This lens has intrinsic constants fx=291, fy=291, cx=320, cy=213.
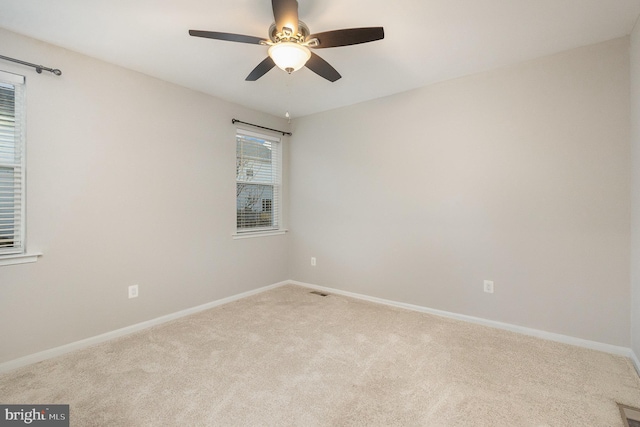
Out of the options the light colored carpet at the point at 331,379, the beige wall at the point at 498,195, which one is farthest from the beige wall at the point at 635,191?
the light colored carpet at the point at 331,379

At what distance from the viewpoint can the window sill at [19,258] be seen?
6.85 feet

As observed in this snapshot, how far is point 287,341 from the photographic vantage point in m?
2.51

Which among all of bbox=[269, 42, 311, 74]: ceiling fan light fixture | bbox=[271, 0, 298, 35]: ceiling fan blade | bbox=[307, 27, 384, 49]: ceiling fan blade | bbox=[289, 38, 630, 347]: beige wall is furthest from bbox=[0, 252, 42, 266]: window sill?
bbox=[289, 38, 630, 347]: beige wall

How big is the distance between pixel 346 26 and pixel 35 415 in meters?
3.10

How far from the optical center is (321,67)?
215 centimetres

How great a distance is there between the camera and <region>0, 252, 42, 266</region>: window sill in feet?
6.85

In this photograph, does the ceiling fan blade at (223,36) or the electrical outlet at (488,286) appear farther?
the electrical outlet at (488,286)

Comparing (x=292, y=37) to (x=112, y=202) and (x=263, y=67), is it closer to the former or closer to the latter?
(x=263, y=67)

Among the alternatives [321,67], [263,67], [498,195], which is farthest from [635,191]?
[263,67]

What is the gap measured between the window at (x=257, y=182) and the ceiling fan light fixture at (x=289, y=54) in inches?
80.3

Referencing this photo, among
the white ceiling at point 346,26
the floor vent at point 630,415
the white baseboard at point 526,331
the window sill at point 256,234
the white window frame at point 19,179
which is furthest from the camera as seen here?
the window sill at point 256,234

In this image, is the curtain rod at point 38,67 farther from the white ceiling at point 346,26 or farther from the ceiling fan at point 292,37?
the ceiling fan at point 292,37

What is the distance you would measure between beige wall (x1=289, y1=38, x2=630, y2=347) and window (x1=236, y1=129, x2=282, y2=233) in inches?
31.9

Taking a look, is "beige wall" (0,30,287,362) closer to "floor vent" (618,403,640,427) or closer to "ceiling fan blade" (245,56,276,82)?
"ceiling fan blade" (245,56,276,82)
